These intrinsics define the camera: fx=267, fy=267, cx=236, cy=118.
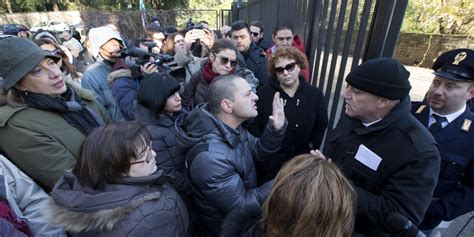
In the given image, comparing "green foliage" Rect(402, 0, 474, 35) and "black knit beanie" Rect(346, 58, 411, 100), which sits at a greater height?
"black knit beanie" Rect(346, 58, 411, 100)

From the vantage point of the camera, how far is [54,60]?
81.4 inches

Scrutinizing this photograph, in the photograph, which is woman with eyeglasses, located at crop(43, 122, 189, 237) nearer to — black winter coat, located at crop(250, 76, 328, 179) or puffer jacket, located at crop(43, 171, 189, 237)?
puffer jacket, located at crop(43, 171, 189, 237)

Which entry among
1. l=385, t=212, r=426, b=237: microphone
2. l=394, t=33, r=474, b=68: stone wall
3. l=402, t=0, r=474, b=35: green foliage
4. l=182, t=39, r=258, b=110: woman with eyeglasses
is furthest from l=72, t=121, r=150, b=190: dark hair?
l=394, t=33, r=474, b=68: stone wall

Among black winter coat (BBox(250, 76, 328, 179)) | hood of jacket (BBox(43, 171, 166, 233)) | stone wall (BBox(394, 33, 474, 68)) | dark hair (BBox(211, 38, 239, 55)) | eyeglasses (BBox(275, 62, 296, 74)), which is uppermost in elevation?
dark hair (BBox(211, 38, 239, 55))

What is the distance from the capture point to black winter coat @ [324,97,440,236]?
1.40m

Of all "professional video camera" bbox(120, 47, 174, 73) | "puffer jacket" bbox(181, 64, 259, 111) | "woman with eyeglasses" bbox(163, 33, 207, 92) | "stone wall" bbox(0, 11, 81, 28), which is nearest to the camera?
"puffer jacket" bbox(181, 64, 259, 111)

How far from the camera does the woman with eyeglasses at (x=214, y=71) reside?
2.88 meters

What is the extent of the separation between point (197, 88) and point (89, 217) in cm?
198

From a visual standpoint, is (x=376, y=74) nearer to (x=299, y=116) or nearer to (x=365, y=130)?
(x=365, y=130)

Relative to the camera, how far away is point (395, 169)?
146 centimetres

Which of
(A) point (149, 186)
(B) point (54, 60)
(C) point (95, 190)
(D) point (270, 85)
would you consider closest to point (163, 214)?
(A) point (149, 186)

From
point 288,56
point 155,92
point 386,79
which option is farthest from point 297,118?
point 155,92

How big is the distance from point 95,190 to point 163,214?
0.35m

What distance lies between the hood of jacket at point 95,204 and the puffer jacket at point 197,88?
1711 millimetres
